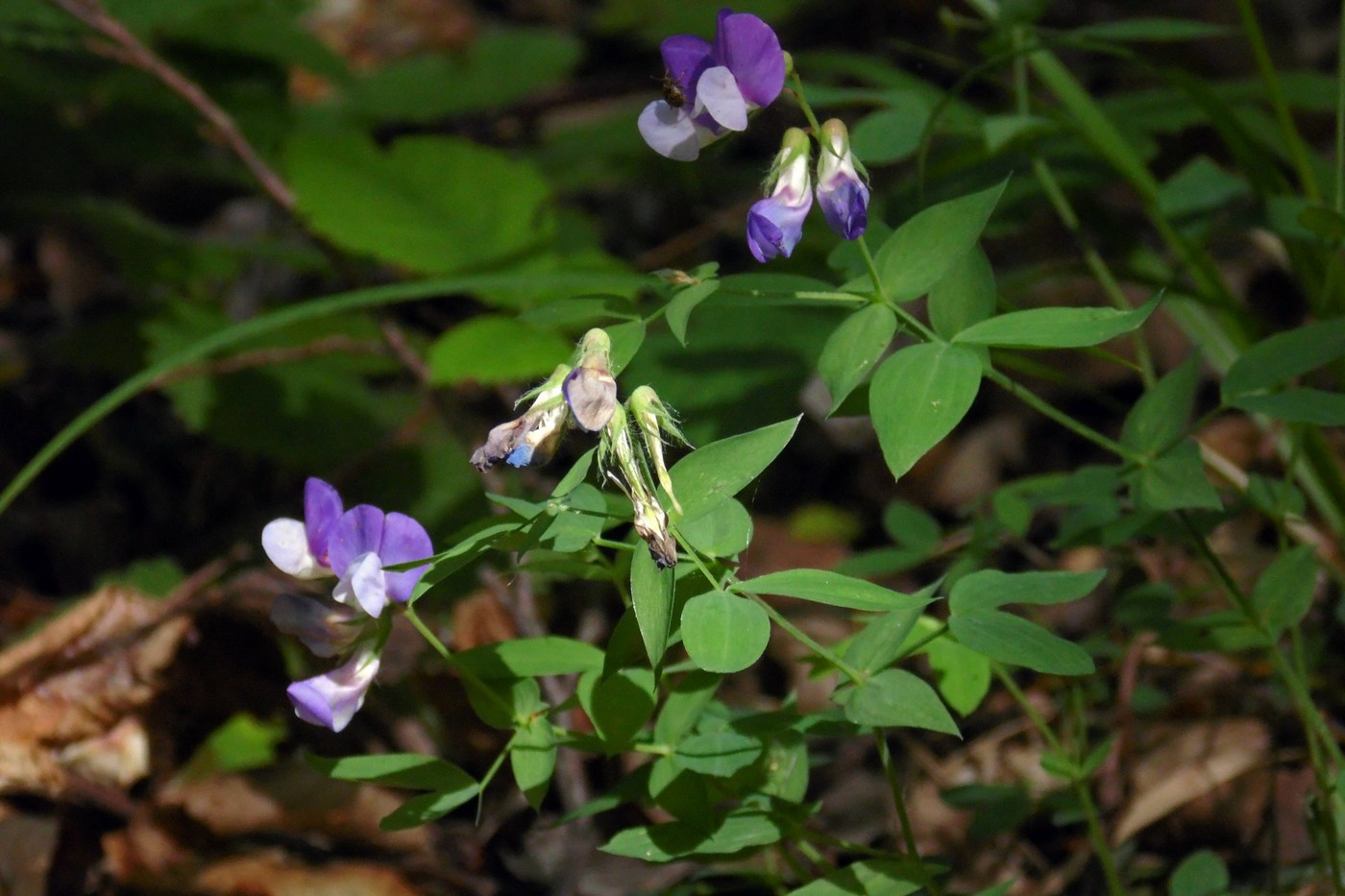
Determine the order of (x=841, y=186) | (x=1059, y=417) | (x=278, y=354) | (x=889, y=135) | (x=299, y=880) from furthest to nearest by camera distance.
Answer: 1. (x=278, y=354)
2. (x=299, y=880)
3. (x=889, y=135)
4. (x=1059, y=417)
5. (x=841, y=186)

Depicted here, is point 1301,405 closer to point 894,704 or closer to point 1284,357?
point 1284,357

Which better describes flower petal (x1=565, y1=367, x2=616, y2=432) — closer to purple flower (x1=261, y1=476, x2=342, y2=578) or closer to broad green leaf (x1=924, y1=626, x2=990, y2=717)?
purple flower (x1=261, y1=476, x2=342, y2=578)

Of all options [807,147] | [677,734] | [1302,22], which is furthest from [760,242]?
[1302,22]

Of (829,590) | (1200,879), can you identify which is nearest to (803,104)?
(829,590)

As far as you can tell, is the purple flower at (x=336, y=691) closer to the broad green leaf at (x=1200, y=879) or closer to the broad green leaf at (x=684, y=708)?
the broad green leaf at (x=684, y=708)

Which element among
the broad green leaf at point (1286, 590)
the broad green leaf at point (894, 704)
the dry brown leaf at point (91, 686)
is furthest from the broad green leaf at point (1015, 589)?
the dry brown leaf at point (91, 686)
